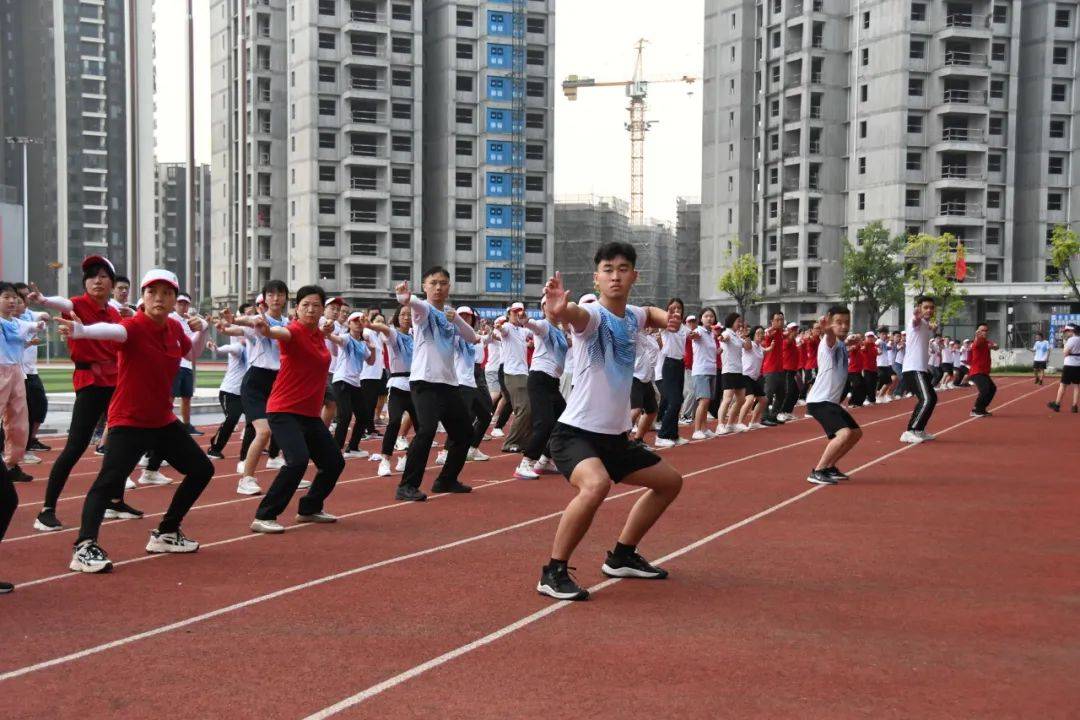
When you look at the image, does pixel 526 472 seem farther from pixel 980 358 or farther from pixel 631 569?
pixel 980 358

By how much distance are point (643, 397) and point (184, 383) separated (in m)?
6.30

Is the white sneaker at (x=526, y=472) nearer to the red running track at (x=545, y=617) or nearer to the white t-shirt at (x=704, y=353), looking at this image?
the red running track at (x=545, y=617)

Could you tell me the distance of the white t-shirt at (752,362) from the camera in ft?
62.6

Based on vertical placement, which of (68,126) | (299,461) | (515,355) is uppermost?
(68,126)

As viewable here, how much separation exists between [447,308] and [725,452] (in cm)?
655

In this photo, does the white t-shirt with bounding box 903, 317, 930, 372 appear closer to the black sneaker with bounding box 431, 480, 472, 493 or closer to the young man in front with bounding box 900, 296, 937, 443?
the young man in front with bounding box 900, 296, 937, 443

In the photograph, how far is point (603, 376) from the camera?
637cm

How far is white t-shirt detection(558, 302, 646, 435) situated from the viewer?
6332 millimetres

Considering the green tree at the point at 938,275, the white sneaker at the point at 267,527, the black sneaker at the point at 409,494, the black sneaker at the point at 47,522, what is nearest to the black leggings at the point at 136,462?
the white sneaker at the point at 267,527

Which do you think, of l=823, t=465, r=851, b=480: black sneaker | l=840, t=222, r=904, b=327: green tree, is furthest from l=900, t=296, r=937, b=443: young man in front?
l=840, t=222, r=904, b=327: green tree

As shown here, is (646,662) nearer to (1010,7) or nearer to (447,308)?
(447,308)

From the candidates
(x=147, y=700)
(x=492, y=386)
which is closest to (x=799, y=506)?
(x=147, y=700)

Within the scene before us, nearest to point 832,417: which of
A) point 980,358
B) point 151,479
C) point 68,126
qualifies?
point 151,479

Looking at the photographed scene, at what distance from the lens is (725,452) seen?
1537 cm
